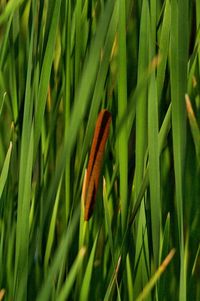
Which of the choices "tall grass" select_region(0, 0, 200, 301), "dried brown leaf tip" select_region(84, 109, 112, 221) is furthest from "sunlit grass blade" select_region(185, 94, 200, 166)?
"dried brown leaf tip" select_region(84, 109, 112, 221)

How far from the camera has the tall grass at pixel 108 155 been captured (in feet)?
2.00

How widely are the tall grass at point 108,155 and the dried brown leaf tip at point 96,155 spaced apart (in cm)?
2

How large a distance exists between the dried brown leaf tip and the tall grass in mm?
24

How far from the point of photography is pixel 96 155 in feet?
1.75

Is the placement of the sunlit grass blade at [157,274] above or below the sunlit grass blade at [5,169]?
below

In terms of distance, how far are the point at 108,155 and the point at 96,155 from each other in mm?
272

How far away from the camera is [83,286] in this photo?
0.70 metres

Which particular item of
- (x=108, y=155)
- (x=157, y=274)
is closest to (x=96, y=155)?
(x=157, y=274)

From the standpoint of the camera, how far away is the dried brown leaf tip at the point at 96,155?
0.53 m

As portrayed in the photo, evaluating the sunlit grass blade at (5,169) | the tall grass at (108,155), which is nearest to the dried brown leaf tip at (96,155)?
the tall grass at (108,155)

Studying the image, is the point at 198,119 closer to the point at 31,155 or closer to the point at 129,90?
the point at 129,90

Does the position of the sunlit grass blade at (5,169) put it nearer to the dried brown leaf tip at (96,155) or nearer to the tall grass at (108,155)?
the tall grass at (108,155)

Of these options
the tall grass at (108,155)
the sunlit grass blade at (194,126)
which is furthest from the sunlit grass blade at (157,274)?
the sunlit grass blade at (194,126)

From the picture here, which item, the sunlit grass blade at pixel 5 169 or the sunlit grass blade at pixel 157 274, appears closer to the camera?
the sunlit grass blade at pixel 157 274
